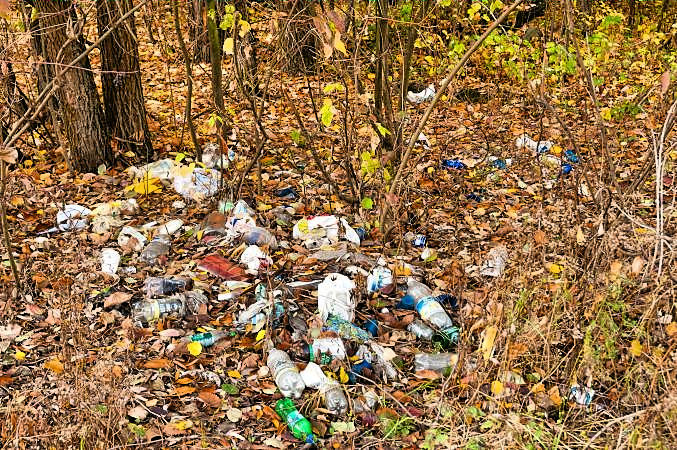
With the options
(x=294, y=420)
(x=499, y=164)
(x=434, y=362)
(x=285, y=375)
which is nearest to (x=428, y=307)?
(x=434, y=362)

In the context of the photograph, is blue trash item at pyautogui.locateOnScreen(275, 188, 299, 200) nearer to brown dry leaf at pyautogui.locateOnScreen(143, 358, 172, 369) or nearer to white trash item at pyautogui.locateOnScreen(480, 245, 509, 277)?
white trash item at pyautogui.locateOnScreen(480, 245, 509, 277)

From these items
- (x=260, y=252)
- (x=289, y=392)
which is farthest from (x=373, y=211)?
(x=289, y=392)

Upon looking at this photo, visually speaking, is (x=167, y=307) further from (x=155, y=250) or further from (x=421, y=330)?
(x=421, y=330)

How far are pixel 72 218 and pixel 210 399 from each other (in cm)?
182

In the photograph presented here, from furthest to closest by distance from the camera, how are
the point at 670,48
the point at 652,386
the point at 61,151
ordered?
the point at 670,48 → the point at 61,151 → the point at 652,386

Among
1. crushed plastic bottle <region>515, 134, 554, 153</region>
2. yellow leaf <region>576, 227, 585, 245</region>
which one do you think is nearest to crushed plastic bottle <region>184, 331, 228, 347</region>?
yellow leaf <region>576, 227, 585, 245</region>

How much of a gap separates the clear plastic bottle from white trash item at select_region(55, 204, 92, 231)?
2.07m

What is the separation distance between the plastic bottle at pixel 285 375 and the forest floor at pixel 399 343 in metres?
0.06

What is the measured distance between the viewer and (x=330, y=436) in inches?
115

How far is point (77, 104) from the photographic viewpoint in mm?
4762

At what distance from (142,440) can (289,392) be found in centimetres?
62

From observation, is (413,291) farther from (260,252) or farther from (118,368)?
(118,368)

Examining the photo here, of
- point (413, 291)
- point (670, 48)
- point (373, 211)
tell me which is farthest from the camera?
point (670, 48)

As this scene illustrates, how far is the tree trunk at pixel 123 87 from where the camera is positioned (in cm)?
477
